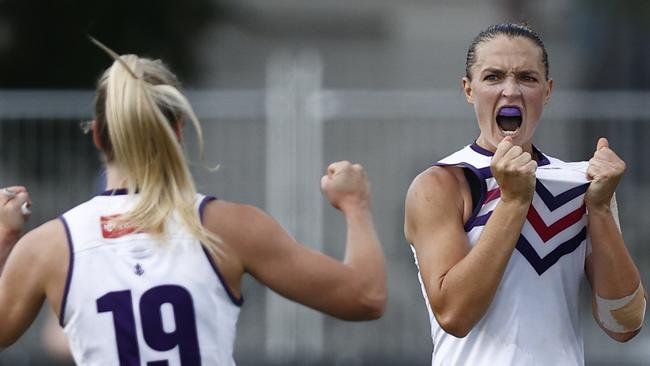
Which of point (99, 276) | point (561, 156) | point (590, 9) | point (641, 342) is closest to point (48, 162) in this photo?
point (561, 156)

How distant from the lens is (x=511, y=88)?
4031mm

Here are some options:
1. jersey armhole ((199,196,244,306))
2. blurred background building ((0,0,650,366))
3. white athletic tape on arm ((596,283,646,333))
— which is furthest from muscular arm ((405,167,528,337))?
blurred background building ((0,0,650,366))

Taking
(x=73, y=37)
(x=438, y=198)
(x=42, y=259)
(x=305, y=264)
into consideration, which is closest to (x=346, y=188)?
(x=305, y=264)

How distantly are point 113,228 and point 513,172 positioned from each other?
1094 mm

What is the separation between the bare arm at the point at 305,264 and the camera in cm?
406

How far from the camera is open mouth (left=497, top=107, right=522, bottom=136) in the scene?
4043mm

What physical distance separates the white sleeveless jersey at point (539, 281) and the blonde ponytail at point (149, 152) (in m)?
0.74

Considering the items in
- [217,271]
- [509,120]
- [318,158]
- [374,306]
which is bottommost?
[318,158]

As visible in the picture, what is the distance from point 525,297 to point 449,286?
0.78 feet

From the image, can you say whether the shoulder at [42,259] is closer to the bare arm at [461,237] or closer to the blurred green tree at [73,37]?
the bare arm at [461,237]

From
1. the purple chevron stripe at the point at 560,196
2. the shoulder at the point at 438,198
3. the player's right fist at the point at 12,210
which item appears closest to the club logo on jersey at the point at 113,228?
the player's right fist at the point at 12,210

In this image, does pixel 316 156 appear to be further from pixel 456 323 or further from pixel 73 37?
pixel 456 323

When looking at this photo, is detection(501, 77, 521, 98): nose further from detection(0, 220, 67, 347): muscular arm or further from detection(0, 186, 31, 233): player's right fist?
detection(0, 186, 31, 233): player's right fist

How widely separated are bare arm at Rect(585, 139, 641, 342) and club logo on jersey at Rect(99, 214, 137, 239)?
123cm
